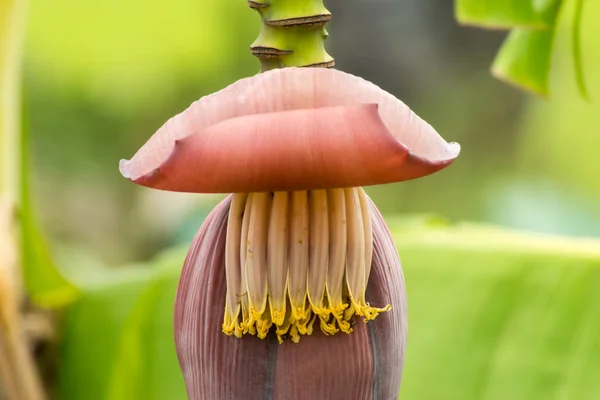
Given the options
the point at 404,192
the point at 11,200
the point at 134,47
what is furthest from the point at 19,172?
the point at 404,192

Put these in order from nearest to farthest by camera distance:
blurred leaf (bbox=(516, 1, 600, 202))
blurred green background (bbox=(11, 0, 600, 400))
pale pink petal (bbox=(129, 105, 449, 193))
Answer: pale pink petal (bbox=(129, 105, 449, 193)), blurred green background (bbox=(11, 0, 600, 400)), blurred leaf (bbox=(516, 1, 600, 202))

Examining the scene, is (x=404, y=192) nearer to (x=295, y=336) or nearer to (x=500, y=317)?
(x=500, y=317)

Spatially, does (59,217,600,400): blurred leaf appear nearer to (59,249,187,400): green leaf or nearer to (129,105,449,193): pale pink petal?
(59,249,187,400): green leaf

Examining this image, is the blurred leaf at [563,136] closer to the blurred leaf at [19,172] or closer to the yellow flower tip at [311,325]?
the blurred leaf at [19,172]

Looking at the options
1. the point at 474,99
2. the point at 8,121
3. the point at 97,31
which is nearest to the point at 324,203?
the point at 8,121

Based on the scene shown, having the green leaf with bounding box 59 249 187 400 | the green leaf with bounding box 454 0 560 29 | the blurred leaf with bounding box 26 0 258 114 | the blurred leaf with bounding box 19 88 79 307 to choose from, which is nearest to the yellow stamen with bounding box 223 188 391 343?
the green leaf with bounding box 454 0 560 29

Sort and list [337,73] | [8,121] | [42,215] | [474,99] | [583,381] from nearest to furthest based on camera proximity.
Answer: [337,73], [583,381], [8,121], [42,215], [474,99]

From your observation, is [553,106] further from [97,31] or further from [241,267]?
[241,267]
